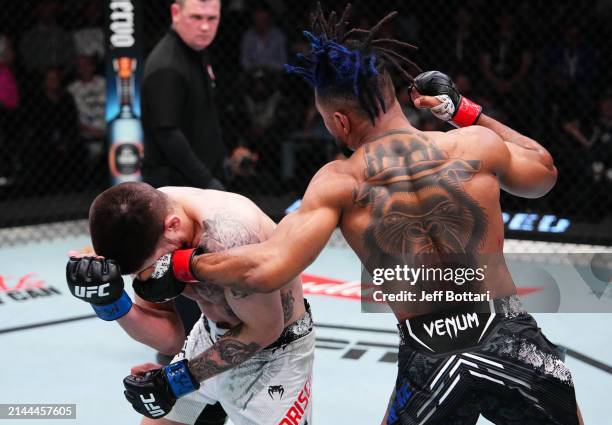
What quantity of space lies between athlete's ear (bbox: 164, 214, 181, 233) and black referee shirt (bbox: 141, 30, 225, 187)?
153cm

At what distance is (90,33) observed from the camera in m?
6.85

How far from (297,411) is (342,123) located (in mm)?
664

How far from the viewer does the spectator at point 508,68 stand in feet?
19.6

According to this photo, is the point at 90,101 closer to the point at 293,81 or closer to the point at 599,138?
the point at 293,81

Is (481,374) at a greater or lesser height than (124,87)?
greater

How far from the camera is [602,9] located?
6.27 m

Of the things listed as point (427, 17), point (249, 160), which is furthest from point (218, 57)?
point (249, 160)

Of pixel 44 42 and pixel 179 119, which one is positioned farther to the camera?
pixel 44 42

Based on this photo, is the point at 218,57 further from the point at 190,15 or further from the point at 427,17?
the point at 190,15

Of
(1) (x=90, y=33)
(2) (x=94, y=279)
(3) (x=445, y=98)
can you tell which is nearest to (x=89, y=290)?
(2) (x=94, y=279)

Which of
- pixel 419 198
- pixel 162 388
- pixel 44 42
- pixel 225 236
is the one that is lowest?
pixel 44 42

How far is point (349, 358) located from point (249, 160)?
980mm

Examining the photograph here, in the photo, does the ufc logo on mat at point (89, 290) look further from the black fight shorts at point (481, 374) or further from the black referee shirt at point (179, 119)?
the black referee shirt at point (179, 119)

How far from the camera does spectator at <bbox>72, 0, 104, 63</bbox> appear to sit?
268 inches
